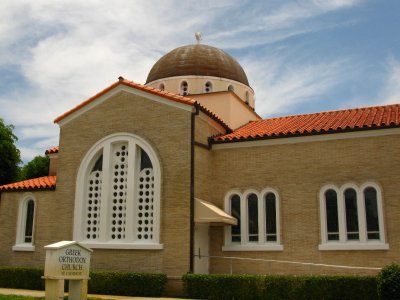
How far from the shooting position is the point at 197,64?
28516 millimetres

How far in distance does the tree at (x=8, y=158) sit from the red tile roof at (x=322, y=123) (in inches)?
862

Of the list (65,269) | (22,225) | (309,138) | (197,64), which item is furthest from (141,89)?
(65,269)

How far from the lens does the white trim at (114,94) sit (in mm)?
20745

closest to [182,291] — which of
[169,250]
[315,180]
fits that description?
[169,250]

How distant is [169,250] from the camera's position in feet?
63.9

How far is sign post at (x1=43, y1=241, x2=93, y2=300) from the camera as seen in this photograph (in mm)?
14311

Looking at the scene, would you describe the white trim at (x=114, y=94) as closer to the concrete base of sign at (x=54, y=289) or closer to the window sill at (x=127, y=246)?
the window sill at (x=127, y=246)

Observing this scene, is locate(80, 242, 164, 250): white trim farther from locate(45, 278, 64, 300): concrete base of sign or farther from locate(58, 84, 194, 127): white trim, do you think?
locate(45, 278, 64, 300): concrete base of sign

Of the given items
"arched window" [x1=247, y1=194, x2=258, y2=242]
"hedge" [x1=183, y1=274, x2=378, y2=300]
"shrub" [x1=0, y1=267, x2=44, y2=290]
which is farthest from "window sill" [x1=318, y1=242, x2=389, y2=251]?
"shrub" [x1=0, y1=267, x2=44, y2=290]

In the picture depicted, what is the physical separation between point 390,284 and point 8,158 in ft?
107

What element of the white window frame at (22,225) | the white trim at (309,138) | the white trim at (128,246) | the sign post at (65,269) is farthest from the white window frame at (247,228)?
the white window frame at (22,225)

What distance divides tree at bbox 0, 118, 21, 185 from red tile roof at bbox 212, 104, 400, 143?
21.9 metres

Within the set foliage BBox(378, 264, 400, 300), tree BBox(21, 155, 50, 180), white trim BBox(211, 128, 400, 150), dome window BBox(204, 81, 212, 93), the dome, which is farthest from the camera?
tree BBox(21, 155, 50, 180)

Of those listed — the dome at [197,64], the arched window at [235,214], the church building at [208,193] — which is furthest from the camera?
the dome at [197,64]
